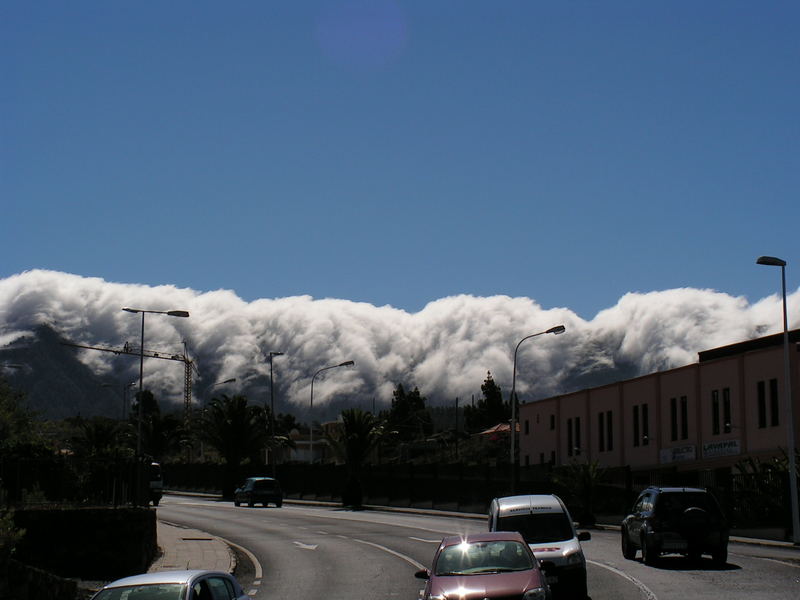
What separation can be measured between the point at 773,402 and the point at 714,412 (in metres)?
6.15

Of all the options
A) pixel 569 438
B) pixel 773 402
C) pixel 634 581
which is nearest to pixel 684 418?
pixel 773 402

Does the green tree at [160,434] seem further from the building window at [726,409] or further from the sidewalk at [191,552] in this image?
the sidewalk at [191,552]

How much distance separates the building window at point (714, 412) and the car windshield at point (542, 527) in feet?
136

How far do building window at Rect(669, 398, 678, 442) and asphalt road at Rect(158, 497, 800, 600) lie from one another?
2170 cm

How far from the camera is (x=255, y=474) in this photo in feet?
253

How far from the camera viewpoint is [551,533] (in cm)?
1981

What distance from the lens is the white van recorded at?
1859 cm

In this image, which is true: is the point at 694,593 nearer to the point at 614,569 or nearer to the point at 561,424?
the point at 614,569

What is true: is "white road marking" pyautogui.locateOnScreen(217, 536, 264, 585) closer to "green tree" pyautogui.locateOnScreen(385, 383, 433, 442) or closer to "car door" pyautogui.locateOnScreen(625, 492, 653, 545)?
"car door" pyautogui.locateOnScreen(625, 492, 653, 545)

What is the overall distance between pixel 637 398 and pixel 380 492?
17.1m

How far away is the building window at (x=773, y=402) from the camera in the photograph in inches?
2093

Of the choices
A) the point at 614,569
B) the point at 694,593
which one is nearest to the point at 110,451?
the point at 614,569

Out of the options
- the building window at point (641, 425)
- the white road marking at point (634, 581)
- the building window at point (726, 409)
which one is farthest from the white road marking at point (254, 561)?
the building window at point (641, 425)

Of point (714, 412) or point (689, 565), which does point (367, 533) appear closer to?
point (689, 565)
